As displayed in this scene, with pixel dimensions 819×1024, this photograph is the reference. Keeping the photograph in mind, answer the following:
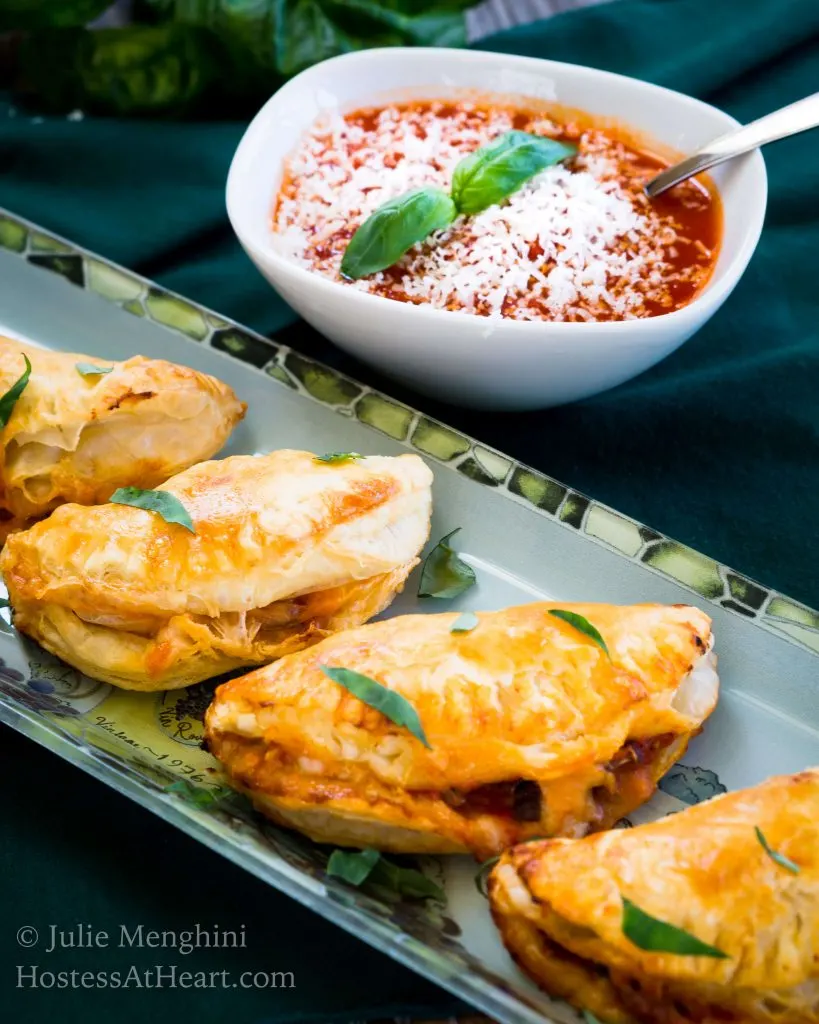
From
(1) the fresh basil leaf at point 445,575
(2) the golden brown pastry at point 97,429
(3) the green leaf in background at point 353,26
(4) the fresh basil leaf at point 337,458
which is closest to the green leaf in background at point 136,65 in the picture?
(3) the green leaf in background at point 353,26

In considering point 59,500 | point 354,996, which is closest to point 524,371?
point 59,500

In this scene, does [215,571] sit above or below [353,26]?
below

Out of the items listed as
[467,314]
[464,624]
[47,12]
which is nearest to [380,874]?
[464,624]

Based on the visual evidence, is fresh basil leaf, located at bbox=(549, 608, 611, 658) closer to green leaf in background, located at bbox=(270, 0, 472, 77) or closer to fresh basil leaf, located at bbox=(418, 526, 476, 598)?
fresh basil leaf, located at bbox=(418, 526, 476, 598)

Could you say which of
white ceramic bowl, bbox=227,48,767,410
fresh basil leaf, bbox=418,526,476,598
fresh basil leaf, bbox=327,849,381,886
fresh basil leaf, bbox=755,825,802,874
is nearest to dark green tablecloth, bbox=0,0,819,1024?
fresh basil leaf, bbox=327,849,381,886

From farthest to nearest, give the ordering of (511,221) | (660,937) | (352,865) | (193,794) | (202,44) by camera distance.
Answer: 1. (202,44)
2. (511,221)
3. (193,794)
4. (352,865)
5. (660,937)

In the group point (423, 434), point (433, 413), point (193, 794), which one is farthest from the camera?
point (433, 413)

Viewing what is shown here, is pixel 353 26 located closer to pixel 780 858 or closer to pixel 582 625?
pixel 582 625
